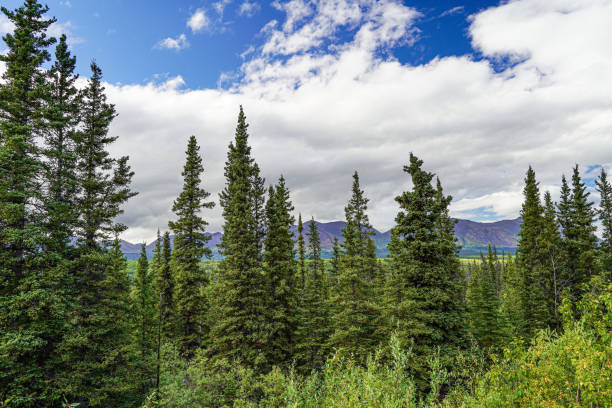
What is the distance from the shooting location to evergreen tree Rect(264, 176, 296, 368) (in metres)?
24.1

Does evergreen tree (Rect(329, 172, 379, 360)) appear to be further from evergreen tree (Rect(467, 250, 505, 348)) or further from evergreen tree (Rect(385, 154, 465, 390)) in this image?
evergreen tree (Rect(467, 250, 505, 348))

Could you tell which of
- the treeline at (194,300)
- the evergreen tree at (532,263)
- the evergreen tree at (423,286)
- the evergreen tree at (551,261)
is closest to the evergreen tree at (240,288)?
the treeline at (194,300)

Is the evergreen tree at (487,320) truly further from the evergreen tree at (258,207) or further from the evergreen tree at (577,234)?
the evergreen tree at (258,207)

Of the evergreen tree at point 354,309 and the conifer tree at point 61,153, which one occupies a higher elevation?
the conifer tree at point 61,153

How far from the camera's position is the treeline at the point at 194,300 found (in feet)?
42.2

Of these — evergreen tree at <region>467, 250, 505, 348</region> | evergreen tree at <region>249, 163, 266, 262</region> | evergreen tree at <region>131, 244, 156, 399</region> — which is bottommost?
evergreen tree at <region>467, 250, 505, 348</region>

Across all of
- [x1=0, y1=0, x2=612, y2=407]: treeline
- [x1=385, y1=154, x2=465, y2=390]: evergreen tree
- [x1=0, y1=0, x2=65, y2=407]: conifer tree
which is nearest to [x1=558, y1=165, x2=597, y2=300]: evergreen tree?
[x1=0, y1=0, x2=612, y2=407]: treeline

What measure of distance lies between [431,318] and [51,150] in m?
24.7

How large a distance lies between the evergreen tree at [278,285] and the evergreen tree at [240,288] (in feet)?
3.06

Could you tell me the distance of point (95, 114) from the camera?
61.9 feet

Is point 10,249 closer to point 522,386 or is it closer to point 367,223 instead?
point 522,386

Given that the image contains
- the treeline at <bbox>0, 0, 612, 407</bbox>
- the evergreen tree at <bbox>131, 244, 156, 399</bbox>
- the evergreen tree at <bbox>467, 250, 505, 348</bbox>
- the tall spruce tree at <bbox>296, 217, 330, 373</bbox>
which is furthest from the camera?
the evergreen tree at <bbox>467, 250, 505, 348</bbox>

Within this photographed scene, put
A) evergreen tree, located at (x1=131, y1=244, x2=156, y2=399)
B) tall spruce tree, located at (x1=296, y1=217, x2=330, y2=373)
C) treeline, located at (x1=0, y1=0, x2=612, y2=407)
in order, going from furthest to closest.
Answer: tall spruce tree, located at (x1=296, y1=217, x2=330, y2=373), evergreen tree, located at (x1=131, y1=244, x2=156, y2=399), treeline, located at (x1=0, y1=0, x2=612, y2=407)

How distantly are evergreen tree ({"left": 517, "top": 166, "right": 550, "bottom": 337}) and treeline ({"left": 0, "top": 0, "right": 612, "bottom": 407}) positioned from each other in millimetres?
464
